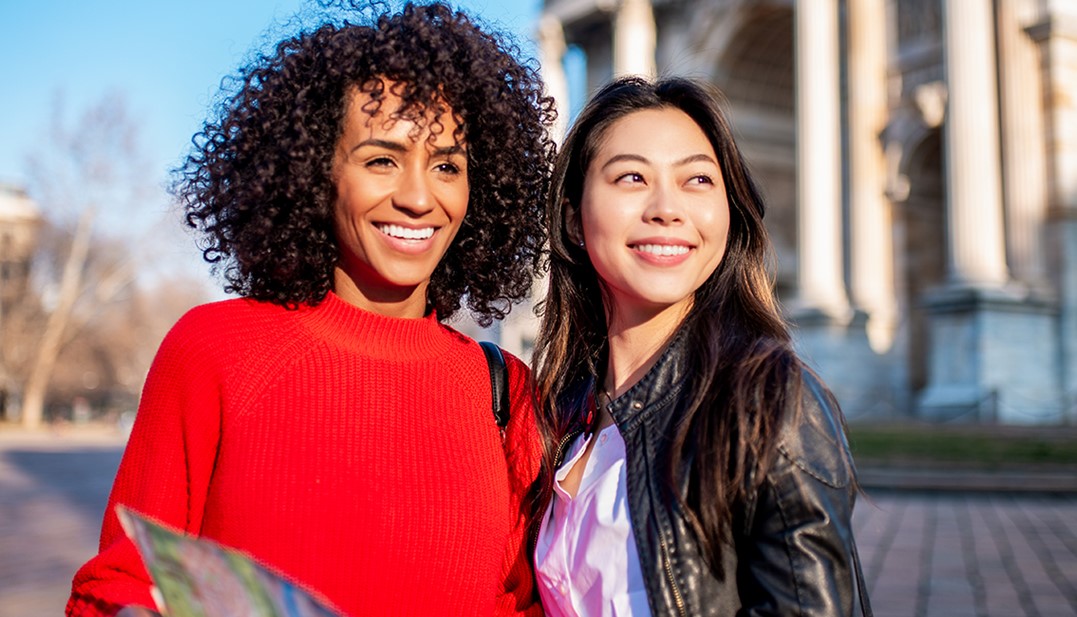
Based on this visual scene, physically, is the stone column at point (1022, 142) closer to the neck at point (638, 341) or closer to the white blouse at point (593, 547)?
the neck at point (638, 341)

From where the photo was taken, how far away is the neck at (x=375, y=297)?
239cm

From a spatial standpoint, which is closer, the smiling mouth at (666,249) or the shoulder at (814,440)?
the shoulder at (814,440)

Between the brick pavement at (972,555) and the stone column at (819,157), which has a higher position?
the stone column at (819,157)

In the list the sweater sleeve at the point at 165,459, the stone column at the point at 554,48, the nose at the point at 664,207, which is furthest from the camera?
the stone column at the point at 554,48

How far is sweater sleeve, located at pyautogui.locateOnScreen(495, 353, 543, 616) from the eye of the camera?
2375 mm

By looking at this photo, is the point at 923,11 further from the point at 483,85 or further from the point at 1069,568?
the point at 483,85

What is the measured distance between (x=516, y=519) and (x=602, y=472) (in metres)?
0.33

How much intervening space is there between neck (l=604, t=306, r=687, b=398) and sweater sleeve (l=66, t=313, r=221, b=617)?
0.94 metres

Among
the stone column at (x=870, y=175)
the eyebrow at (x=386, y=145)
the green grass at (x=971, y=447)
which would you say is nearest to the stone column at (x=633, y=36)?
the stone column at (x=870, y=175)

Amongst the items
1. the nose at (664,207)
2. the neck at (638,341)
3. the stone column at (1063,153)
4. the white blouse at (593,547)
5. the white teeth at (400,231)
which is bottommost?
the white blouse at (593,547)

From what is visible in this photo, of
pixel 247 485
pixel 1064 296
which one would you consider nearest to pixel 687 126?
Answer: pixel 247 485

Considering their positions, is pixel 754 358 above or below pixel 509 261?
below

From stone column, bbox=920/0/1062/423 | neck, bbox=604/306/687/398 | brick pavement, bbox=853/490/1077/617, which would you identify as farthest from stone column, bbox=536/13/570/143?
neck, bbox=604/306/687/398

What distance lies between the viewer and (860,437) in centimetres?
1558
